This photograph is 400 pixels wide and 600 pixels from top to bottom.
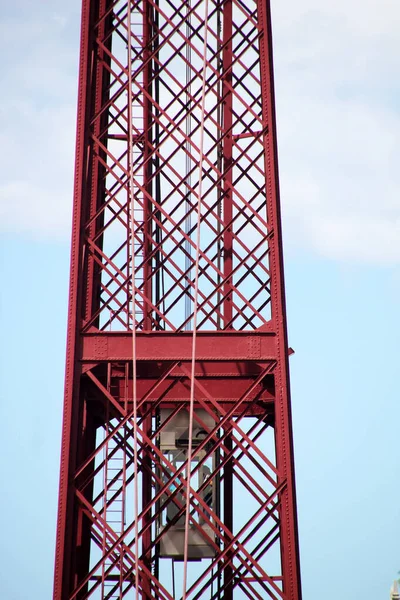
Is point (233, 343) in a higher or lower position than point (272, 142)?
lower

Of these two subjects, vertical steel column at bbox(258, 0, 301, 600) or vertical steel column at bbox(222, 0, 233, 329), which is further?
vertical steel column at bbox(222, 0, 233, 329)

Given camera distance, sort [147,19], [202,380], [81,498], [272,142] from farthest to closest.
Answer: [147,19] < [202,380] < [272,142] < [81,498]

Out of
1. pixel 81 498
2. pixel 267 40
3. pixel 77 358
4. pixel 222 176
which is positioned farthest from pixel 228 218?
pixel 81 498

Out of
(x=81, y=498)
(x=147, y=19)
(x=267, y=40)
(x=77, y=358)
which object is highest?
(x=147, y=19)

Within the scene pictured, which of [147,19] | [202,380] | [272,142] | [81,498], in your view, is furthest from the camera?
[147,19]

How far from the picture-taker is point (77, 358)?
13680 millimetres

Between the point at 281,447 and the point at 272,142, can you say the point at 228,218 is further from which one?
the point at 281,447

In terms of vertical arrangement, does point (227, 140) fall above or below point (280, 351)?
above

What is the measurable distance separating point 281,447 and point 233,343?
1583 mm

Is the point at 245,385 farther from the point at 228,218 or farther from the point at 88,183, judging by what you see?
the point at 88,183

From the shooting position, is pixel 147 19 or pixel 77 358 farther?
pixel 147 19

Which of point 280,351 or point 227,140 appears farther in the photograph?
point 227,140

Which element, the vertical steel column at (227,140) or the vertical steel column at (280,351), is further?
the vertical steel column at (227,140)

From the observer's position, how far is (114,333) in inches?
540
